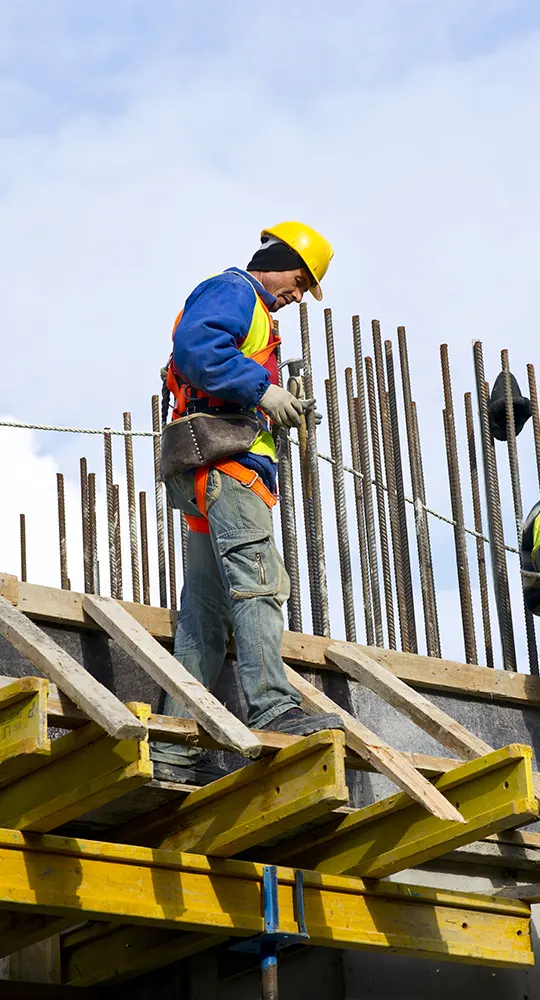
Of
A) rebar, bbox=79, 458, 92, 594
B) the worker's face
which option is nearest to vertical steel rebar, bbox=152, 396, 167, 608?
rebar, bbox=79, 458, 92, 594

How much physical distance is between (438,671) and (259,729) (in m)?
2.29

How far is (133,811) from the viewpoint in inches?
298

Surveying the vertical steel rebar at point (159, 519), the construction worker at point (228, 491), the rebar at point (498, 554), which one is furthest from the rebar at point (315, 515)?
the construction worker at point (228, 491)

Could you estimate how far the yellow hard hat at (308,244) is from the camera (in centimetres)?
862

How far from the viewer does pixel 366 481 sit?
10500mm

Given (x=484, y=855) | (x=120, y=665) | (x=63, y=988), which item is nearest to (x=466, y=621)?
(x=484, y=855)

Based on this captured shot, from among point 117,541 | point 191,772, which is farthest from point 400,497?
point 191,772

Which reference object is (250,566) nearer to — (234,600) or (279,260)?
(234,600)

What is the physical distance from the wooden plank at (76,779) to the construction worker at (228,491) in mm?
835

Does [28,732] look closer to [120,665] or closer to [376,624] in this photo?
[120,665]

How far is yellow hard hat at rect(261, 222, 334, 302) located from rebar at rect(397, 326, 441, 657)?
2.12m

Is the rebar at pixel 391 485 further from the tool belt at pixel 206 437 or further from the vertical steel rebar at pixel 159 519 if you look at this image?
the tool belt at pixel 206 437

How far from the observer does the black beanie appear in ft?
28.3

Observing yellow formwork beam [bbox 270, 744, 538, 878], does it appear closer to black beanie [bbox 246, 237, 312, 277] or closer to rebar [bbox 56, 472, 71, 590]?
black beanie [bbox 246, 237, 312, 277]
